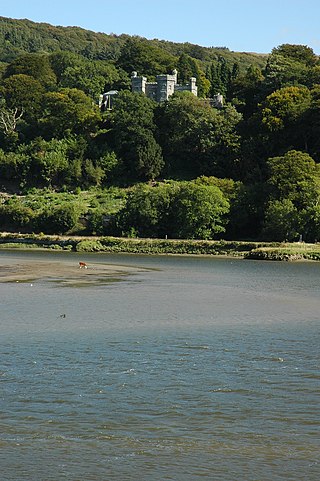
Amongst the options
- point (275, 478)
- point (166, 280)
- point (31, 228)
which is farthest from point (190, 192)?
point (275, 478)

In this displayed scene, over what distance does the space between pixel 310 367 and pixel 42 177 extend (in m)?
70.4

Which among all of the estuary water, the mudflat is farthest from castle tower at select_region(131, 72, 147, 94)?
the estuary water

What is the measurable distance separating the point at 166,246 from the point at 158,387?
4602 cm

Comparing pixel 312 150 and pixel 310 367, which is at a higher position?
pixel 312 150

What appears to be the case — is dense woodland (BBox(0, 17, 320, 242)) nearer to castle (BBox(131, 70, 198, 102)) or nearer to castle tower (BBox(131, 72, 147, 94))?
castle (BBox(131, 70, 198, 102))

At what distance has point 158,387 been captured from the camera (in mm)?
16875

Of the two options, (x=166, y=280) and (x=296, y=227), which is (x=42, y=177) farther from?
(x=166, y=280)

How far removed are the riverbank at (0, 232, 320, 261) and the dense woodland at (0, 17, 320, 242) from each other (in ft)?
9.58

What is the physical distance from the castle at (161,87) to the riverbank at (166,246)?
3925cm

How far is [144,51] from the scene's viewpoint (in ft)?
400

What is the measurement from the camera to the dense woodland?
218ft

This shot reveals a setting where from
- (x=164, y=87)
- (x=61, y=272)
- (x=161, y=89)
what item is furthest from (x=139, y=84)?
(x=61, y=272)

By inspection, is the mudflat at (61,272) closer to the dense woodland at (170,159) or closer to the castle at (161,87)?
the dense woodland at (170,159)

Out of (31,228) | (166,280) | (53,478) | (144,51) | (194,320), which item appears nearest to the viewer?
(53,478)
